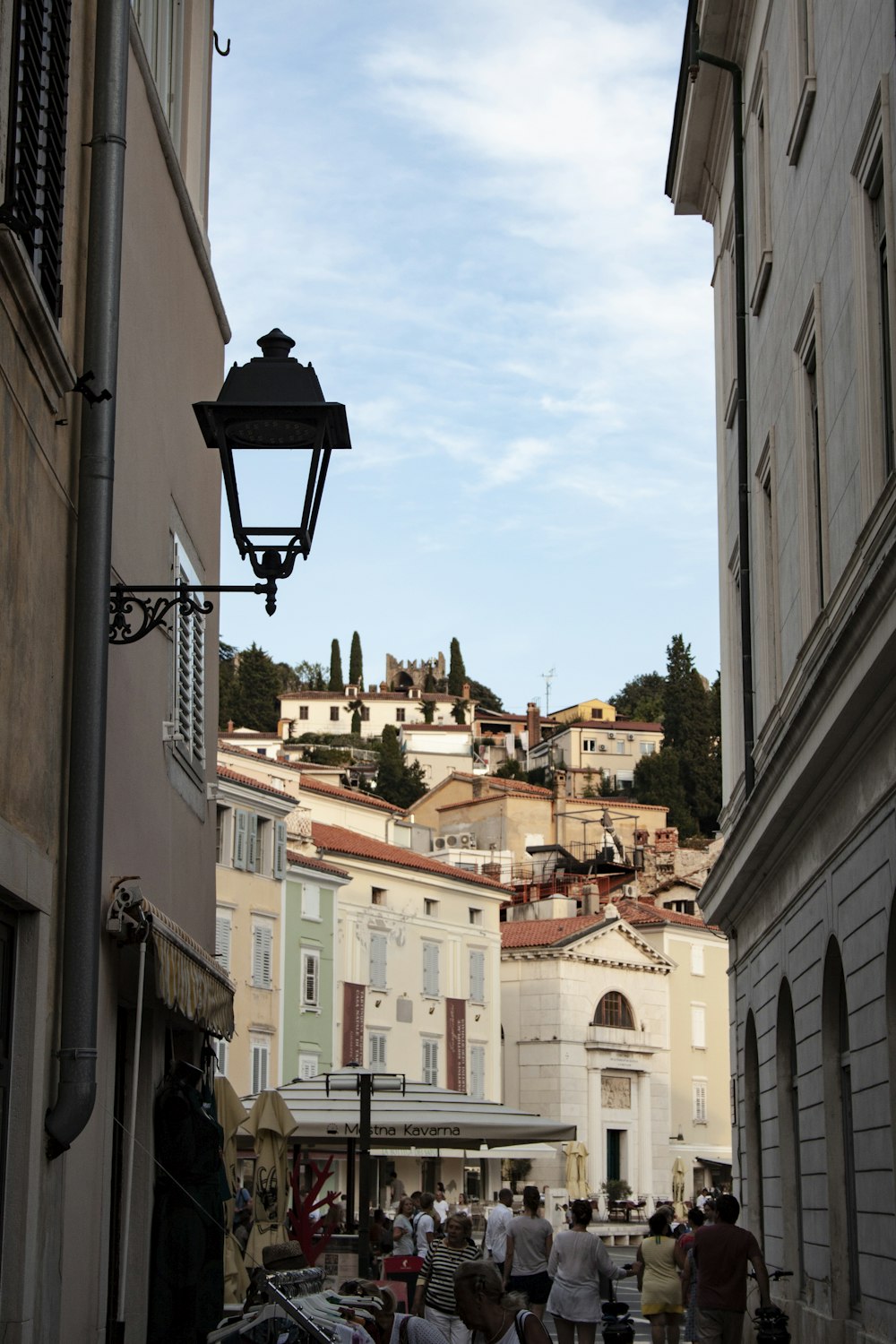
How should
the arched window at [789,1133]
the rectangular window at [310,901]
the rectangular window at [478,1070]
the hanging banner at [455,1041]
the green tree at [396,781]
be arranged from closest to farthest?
the arched window at [789,1133] → the rectangular window at [310,901] → the hanging banner at [455,1041] → the rectangular window at [478,1070] → the green tree at [396,781]

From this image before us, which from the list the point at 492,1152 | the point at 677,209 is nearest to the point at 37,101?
the point at 677,209

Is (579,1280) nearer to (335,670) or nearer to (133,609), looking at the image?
(133,609)

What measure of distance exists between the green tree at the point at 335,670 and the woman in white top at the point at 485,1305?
156 meters

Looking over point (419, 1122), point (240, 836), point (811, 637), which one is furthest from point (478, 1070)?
point (811, 637)

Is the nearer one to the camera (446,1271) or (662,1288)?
(446,1271)

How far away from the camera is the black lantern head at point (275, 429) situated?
6.98 m

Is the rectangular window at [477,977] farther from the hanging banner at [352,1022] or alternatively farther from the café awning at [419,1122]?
the café awning at [419,1122]

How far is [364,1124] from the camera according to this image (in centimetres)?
1747

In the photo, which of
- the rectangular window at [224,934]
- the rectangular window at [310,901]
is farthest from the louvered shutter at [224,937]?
the rectangular window at [310,901]

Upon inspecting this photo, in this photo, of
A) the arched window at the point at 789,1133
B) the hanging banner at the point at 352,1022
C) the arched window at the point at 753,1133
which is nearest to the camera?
the arched window at the point at 789,1133

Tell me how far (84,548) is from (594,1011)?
6082cm

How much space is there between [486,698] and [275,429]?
173365 mm

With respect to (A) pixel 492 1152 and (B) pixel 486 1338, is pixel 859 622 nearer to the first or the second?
(B) pixel 486 1338

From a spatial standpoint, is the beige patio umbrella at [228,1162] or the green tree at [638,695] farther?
the green tree at [638,695]
